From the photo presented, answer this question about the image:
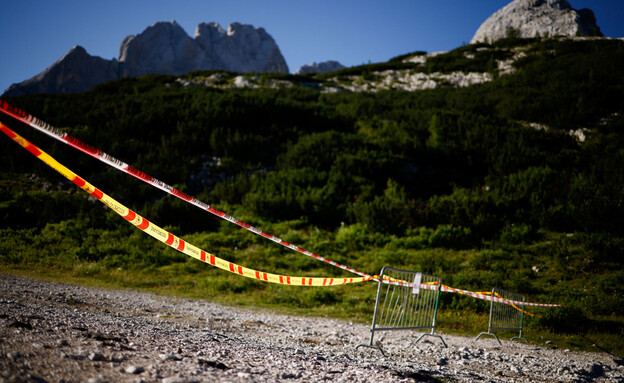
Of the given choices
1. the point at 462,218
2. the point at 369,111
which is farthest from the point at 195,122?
the point at 462,218

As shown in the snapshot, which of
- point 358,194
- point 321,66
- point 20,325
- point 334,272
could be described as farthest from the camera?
point 321,66

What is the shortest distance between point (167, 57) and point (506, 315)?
471ft

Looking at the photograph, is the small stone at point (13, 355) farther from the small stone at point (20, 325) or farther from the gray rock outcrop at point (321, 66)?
the gray rock outcrop at point (321, 66)

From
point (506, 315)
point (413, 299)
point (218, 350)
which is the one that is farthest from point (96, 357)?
point (506, 315)

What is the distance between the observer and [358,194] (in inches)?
677

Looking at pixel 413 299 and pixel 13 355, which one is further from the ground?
→ pixel 13 355

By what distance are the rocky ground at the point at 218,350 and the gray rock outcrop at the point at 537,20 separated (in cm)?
7816

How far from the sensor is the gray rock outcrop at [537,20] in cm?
7675

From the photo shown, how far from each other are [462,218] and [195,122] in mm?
16826

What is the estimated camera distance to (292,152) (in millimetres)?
20094

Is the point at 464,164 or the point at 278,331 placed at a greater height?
the point at 464,164

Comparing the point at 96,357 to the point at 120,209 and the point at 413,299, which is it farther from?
the point at 413,299

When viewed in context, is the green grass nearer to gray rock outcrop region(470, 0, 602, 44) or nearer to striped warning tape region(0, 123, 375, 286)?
striped warning tape region(0, 123, 375, 286)

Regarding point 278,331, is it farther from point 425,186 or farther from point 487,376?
point 425,186
